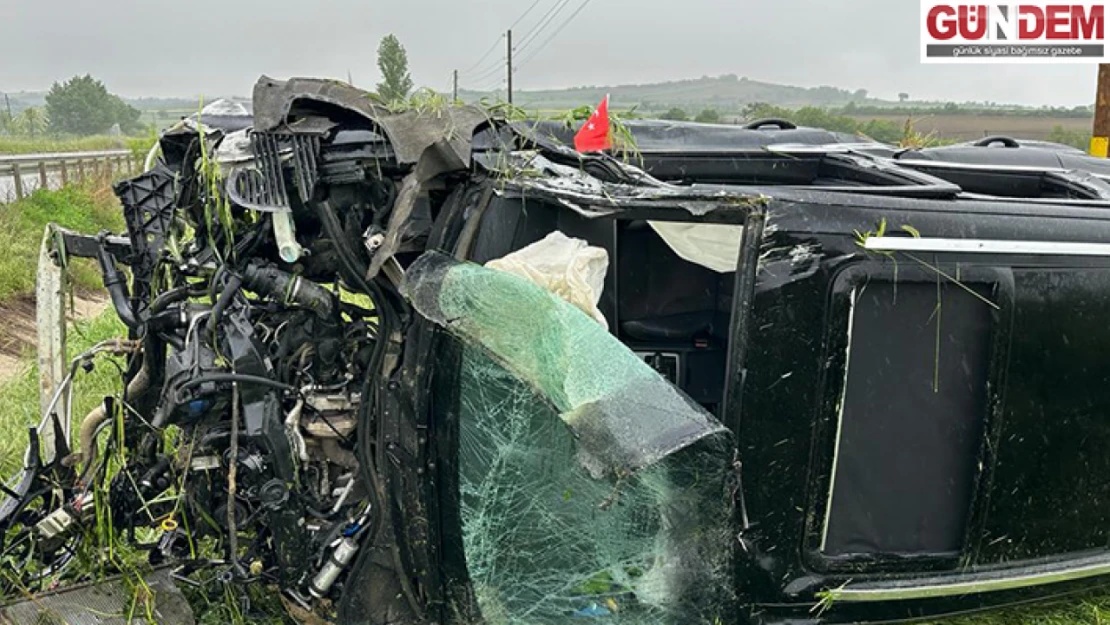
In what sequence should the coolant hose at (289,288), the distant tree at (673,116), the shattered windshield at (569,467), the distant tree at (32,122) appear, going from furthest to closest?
the distant tree at (32,122), the distant tree at (673,116), the coolant hose at (289,288), the shattered windshield at (569,467)

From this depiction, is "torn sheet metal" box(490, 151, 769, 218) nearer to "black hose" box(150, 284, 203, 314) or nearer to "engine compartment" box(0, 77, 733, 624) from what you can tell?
"engine compartment" box(0, 77, 733, 624)

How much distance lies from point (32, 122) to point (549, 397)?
63.9 meters

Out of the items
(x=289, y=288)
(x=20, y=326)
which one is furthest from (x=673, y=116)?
(x=20, y=326)

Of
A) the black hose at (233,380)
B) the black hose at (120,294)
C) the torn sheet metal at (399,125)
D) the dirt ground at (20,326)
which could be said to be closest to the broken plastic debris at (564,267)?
the torn sheet metal at (399,125)

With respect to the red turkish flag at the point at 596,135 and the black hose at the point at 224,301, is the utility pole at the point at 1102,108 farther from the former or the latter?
the black hose at the point at 224,301

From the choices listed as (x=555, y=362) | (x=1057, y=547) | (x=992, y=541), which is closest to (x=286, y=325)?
(x=555, y=362)

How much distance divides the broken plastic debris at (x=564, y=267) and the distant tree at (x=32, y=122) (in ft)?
198

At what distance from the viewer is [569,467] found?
2.29 m

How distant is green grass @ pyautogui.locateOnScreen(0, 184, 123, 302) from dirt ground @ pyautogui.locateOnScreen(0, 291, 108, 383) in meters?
0.14

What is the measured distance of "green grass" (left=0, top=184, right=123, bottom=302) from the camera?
9305 mm

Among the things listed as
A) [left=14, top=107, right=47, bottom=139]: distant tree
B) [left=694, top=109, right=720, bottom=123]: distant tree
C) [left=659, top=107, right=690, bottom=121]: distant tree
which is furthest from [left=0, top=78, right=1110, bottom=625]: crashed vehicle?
[left=14, top=107, right=47, bottom=139]: distant tree

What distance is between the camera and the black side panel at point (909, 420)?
2.27 meters

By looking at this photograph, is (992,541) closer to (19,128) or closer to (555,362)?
(555,362)

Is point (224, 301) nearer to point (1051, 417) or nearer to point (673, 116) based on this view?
point (1051, 417)
